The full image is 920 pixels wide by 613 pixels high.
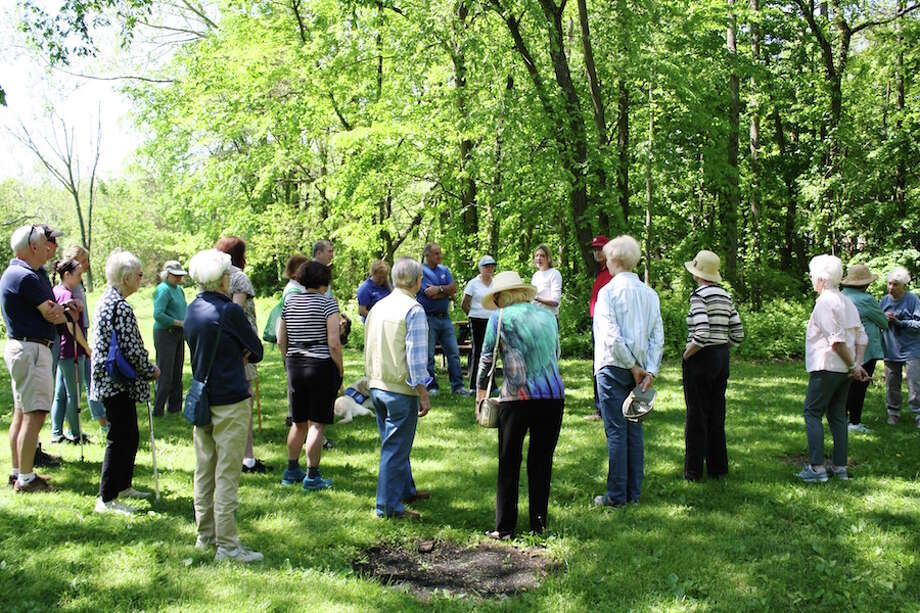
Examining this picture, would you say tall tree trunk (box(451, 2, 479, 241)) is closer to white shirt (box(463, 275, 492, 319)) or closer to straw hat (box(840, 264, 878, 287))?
white shirt (box(463, 275, 492, 319))

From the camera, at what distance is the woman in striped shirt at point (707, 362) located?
6004 mm

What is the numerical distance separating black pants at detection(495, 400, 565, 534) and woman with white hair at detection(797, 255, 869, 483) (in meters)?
2.57

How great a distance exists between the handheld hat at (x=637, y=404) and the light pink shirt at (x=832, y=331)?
1668 millimetres

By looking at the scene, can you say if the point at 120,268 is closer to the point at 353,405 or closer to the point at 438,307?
the point at 353,405

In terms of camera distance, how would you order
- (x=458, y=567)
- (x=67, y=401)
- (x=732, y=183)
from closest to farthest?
1. (x=458, y=567)
2. (x=67, y=401)
3. (x=732, y=183)

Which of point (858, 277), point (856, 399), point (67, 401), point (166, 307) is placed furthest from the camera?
point (166, 307)

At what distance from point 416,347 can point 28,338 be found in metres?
3.10

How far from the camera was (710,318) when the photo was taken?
5.99 metres

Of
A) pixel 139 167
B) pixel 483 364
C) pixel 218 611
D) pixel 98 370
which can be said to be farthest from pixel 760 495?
pixel 139 167

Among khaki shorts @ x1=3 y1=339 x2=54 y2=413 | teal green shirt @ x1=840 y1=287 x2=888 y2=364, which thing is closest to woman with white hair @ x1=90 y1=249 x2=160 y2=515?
→ khaki shorts @ x1=3 y1=339 x2=54 y2=413

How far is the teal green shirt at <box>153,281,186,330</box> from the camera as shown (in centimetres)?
831

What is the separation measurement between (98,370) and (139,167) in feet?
88.4

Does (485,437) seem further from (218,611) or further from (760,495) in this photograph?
(218,611)

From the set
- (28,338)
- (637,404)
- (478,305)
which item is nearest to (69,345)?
(28,338)
